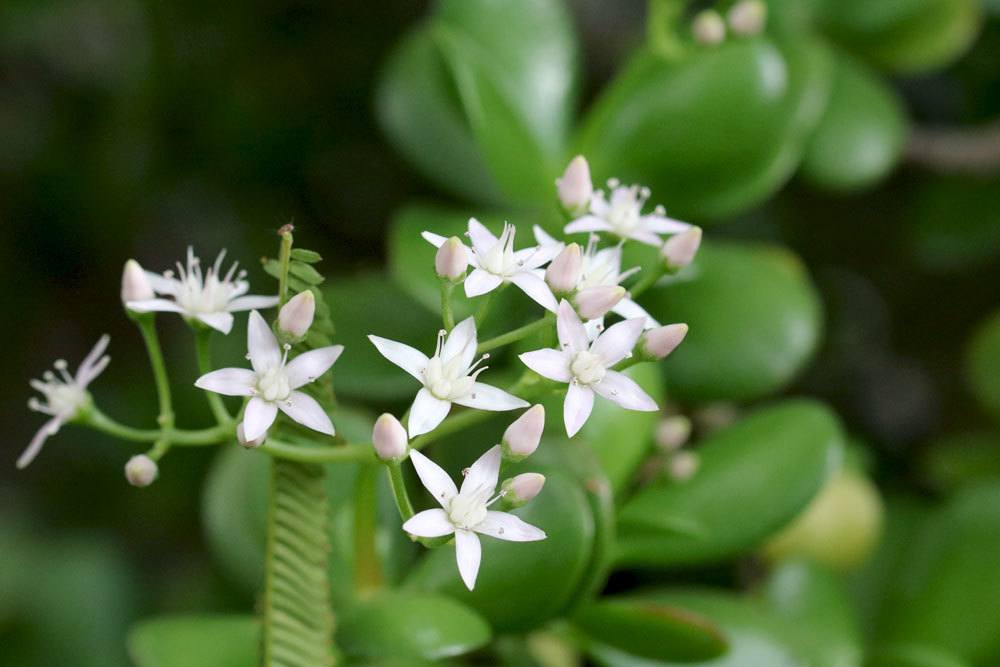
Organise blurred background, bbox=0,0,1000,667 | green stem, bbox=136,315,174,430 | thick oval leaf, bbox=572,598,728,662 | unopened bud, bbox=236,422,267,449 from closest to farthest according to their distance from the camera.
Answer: unopened bud, bbox=236,422,267,449 → green stem, bbox=136,315,174,430 → thick oval leaf, bbox=572,598,728,662 → blurred background, bbox=0,0,1000,667

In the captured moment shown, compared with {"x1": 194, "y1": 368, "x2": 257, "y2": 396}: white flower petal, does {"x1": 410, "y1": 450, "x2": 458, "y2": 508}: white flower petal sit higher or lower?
lower

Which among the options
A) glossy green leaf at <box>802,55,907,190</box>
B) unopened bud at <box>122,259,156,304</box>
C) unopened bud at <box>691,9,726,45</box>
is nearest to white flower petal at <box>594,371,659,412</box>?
unopened bud at <box>122,259,156,304</box>

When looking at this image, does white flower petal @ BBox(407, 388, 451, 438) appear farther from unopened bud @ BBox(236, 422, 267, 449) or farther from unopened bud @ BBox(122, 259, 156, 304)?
unopened bud @ BBox(122, 259, 156, 304)

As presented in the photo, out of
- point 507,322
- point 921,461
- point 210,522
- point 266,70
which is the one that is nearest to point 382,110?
point 507,322

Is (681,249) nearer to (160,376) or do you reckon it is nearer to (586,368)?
(586,368)

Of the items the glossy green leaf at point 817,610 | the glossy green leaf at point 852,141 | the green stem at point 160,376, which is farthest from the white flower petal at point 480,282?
the glossy green leaf at point 852,141

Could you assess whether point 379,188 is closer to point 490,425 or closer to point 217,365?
point 217,365
